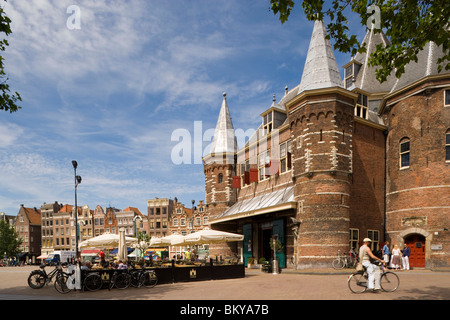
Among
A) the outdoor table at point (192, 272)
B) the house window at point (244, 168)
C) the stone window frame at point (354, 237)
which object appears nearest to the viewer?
the outdoor table at point (192, 272)

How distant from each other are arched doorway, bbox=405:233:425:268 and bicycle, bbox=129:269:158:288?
14.9 meters

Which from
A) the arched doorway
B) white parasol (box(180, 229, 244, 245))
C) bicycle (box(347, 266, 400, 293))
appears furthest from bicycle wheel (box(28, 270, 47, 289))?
the arched doorway

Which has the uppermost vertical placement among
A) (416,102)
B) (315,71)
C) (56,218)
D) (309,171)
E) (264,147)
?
(315,71)

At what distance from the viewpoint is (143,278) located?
1402 centimetres

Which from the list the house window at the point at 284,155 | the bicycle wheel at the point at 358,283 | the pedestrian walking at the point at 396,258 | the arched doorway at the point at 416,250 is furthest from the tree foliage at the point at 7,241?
the bicycle wheel at the point at 358,283

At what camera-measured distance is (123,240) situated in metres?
18.6

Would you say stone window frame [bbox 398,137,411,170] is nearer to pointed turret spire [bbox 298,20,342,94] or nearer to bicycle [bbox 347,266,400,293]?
pointed turret spire [bbox 298,20,342,94]

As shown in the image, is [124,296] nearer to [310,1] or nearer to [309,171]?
[310,1]

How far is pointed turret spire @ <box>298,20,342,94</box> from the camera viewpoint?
21.7 meters

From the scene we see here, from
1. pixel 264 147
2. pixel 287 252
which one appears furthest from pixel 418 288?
pixel 264 147

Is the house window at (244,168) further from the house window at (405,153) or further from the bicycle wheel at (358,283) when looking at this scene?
the bicycle wheel at (358,283)

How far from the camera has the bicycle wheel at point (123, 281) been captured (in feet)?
44.7

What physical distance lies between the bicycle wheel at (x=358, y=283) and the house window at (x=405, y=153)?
43.3ft

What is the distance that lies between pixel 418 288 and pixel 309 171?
32.2 ft
